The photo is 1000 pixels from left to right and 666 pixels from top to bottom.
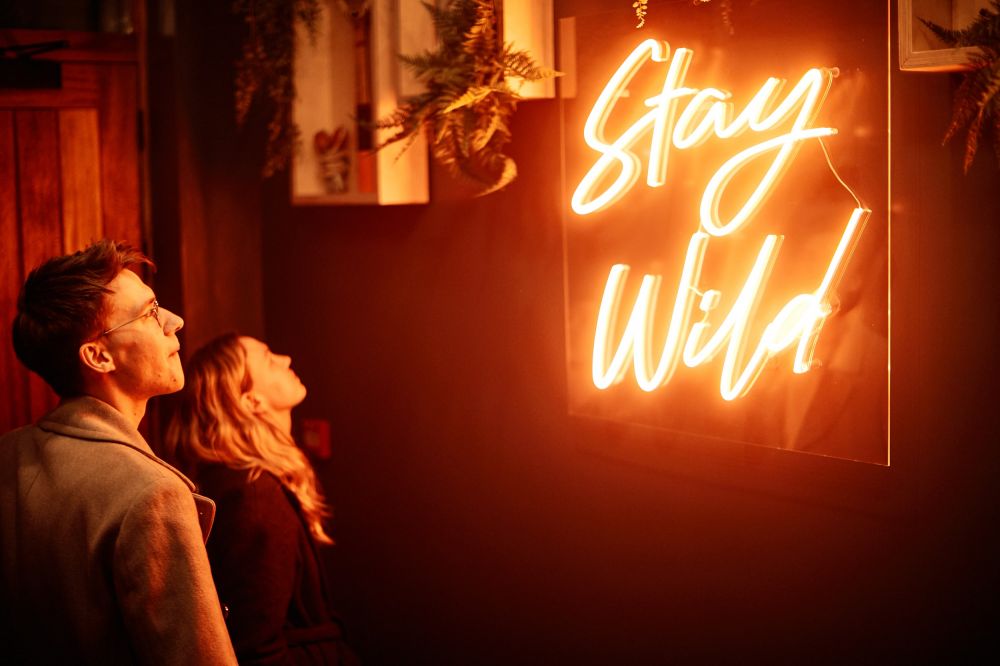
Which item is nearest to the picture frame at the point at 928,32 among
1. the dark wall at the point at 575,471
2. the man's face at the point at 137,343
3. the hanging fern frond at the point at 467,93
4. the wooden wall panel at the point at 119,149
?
the dark wall at the point at 575,471

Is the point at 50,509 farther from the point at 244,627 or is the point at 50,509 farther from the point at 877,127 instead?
the point at 877,127

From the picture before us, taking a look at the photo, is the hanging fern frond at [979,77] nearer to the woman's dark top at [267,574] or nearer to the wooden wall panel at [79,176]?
the woman's dark top at [267,574]

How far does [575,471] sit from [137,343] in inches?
60.9

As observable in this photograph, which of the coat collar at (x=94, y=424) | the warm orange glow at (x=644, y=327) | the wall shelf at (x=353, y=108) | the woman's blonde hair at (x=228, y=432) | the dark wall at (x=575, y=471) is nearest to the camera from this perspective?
the coat collar at (x=94, y=424)

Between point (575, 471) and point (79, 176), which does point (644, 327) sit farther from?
point (79, 176)

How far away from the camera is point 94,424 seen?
2.11 metres

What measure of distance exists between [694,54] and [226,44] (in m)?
2.21

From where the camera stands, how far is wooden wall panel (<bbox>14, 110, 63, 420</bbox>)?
12.4 ft

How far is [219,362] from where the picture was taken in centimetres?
310

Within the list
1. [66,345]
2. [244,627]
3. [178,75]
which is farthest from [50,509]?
[178,75]

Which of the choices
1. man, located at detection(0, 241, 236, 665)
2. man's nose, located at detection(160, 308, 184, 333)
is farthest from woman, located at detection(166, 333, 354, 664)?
man's nose, located at detection(160, 308, 184, 333)

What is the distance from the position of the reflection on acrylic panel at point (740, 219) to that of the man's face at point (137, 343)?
3.89 feet

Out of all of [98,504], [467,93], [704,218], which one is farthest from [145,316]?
[704,218]

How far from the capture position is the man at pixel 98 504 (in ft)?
6.46
